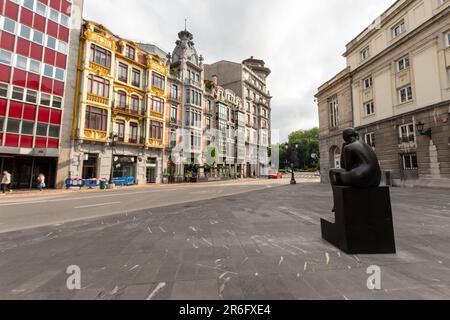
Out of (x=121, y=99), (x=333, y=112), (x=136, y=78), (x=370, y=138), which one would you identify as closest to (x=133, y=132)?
(x=121, y=99)

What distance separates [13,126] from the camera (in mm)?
18406

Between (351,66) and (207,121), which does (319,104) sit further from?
(207,121)

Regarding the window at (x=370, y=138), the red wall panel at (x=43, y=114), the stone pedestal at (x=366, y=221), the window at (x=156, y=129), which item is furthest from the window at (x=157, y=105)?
the stone pedestal at (x=366, y=221)

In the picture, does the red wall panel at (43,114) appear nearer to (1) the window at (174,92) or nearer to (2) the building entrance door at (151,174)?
(2) the building entrance door at (151,174)

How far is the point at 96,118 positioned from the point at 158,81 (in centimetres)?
1100

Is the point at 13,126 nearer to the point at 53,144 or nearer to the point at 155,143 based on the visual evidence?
the point at 53,144

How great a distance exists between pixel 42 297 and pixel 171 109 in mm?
32685

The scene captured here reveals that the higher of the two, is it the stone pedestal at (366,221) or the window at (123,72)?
the window at (123,72)

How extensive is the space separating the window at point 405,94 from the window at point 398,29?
5.29 meters

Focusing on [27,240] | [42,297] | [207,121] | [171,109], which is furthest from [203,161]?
[42,297]

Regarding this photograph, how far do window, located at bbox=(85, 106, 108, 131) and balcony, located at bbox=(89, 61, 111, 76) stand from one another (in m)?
4.26

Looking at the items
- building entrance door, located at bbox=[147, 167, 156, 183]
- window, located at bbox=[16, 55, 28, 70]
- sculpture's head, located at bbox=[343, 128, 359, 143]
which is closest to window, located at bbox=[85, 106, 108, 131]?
window, located at bbox=[16, 55, 28, 70]

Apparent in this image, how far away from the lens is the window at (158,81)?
29847mm

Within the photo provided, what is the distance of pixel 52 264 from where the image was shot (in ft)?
10.6
